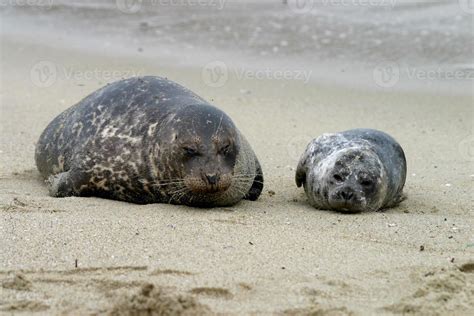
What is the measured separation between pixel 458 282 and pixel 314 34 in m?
9.06

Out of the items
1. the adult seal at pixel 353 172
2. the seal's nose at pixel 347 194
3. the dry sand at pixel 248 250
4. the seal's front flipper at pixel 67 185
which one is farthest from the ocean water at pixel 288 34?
the seal's front flipper at pixel 67 185

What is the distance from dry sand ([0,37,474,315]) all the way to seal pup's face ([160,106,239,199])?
20 cm

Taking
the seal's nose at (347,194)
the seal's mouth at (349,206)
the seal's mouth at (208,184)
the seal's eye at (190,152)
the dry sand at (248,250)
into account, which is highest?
the seal's eye at (190,152)

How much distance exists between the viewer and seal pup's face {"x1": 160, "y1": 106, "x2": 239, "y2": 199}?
560 centimetres

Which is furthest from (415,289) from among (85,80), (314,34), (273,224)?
(314,34)

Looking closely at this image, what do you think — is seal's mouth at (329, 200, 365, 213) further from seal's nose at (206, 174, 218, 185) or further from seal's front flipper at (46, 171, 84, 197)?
seal's front flipper at (46, 171, 84, 197)

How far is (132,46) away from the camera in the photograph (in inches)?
504

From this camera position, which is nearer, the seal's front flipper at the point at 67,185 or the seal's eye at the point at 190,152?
the seal's eye at the point at 190,152

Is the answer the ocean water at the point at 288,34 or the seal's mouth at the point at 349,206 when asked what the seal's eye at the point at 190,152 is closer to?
the seal's mouth at the point at 349,206

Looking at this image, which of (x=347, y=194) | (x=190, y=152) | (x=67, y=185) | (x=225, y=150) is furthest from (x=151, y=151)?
(x=347, y=194)

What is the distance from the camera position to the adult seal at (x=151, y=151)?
5.70 meters

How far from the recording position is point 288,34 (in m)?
13.1

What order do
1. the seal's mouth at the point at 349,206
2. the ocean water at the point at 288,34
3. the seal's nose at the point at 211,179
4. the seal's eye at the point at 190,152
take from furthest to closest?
the ocean water at the point at 288,34, the seal's mouth at the point at 349,206, the seal's eye at the point at 190,152, the seal's nose at the point at 211,179

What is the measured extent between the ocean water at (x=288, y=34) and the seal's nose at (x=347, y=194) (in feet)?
15.8
